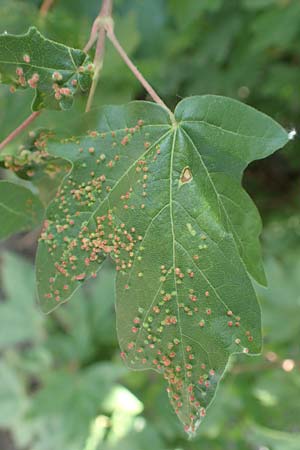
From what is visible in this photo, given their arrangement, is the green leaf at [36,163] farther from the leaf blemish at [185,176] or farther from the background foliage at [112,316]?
the background foliage at [112,316]

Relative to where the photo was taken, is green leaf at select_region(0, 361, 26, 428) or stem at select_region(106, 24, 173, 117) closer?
stem at select_region(106, 24, 173, 117)

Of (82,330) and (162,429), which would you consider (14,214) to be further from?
(82,330)

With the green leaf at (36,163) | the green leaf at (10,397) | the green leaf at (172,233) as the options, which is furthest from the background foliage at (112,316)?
the green leaf at (172,233)

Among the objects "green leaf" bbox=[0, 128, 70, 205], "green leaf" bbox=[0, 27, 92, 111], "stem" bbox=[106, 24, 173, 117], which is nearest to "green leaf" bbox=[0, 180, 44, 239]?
"green leaf" bbox=[0, 128, 70, 205]

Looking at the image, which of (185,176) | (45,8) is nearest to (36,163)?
(185,176)

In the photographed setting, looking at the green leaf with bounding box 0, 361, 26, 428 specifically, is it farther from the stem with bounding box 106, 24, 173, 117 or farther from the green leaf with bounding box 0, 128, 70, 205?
the stem with bounding box 106, 24, 173, 117
